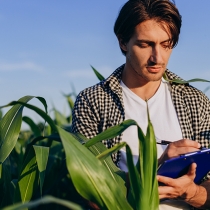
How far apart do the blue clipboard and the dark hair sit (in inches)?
19.9

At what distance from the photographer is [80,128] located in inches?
71.8

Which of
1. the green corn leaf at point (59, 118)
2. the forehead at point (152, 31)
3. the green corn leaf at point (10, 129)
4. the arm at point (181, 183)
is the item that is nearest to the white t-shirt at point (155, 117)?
the arm at point (181, 183)

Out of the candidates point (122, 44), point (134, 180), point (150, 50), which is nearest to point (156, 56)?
point (150, 50)

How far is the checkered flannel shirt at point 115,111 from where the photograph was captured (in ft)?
5.97

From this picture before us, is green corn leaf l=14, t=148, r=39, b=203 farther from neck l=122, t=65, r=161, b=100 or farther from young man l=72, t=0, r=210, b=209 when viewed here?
neck l=122, t=65, r=161, b=100

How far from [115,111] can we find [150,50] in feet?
0.83

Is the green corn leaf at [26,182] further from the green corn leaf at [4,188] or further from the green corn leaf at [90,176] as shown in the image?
the green corn leaf at [90,176]

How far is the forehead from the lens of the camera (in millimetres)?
1755

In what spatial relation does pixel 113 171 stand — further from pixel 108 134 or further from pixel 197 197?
pixel 197 197

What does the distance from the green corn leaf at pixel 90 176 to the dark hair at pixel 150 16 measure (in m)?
0.83

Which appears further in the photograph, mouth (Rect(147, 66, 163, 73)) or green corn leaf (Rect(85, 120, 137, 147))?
mouth (Rect(147, 66, 163, 73))

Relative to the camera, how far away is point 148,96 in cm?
187

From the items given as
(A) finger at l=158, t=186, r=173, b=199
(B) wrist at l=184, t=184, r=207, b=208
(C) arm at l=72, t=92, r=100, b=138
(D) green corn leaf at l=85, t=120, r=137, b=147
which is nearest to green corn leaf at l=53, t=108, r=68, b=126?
(C) arm at l=72, t=92, r=100, b=138

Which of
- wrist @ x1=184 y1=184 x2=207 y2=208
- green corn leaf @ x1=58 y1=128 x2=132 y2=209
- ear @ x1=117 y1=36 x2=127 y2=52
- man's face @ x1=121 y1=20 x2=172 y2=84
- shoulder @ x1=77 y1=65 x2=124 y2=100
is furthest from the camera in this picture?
ear @ x1=117 y1=36 x2=127 y2=52
